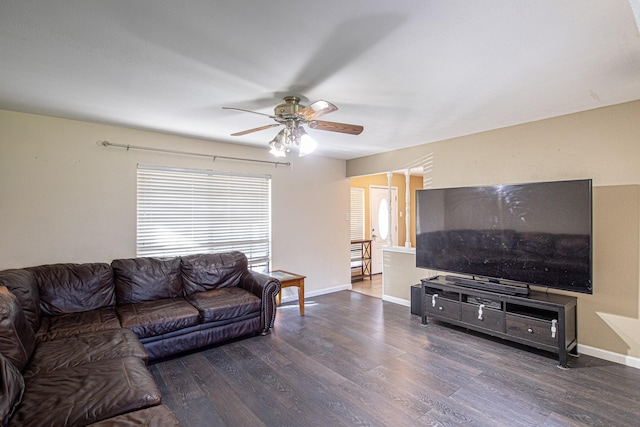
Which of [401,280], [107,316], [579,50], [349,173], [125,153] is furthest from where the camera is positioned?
[349,173]

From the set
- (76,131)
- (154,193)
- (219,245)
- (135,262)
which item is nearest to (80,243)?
(135,262)

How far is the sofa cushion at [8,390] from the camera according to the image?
1.40 m

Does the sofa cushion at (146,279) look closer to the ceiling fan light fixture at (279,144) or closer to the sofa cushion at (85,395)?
the sofa cushion at (85,395)

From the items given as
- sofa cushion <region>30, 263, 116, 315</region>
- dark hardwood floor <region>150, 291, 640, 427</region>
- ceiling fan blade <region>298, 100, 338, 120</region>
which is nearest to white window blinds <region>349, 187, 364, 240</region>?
dark hardwood floor <region>150, 291, 640, 427</region>

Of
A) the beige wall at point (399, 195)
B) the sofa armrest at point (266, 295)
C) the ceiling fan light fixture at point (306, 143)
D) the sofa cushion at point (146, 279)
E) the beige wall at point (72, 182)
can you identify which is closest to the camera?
the ceiling fan light fixture at point (306, 143)

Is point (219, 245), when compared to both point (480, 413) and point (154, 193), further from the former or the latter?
point (480, 413)

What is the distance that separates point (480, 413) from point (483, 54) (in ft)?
7.95

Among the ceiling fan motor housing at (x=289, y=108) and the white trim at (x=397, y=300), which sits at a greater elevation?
the ceiling fan motor housing at (x=289, y=108)

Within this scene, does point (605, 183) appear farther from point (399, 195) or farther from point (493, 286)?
point (399, 195)

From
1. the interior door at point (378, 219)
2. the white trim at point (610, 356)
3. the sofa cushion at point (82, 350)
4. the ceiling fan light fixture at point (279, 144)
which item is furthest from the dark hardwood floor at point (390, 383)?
the interior door at point (378, 219)

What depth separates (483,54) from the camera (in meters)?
1.98

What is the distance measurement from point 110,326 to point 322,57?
9.13 feet

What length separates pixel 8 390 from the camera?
4.83ft

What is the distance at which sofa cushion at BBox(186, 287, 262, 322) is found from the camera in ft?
10.5
